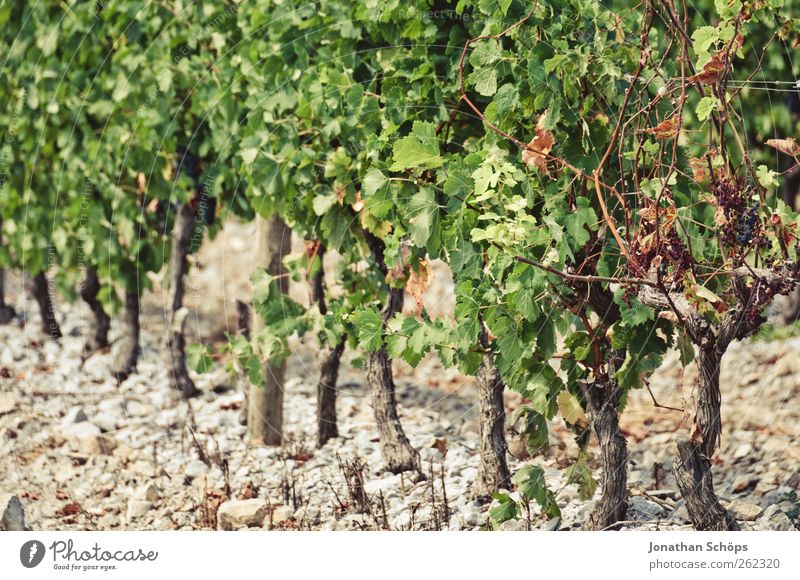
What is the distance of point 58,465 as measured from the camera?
15.7ft

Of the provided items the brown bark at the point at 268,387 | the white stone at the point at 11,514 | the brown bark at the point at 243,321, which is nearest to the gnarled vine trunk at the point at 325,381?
the brown bark at the point at 268,387

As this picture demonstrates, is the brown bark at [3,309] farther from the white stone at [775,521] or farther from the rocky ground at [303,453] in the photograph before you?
the white stone at [775,521]

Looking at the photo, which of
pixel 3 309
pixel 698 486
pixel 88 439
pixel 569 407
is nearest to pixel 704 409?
pixel 698 486

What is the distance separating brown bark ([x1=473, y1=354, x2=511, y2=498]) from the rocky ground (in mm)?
106

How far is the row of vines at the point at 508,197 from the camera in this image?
3143 millimetres

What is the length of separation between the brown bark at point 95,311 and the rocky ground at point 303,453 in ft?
0.38

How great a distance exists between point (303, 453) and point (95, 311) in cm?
229

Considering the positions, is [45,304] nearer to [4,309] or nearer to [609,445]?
[4,309]

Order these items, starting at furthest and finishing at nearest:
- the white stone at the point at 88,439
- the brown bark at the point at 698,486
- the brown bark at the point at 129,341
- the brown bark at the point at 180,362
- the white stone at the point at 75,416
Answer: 1. the brown bark at the point at 129,341
2. the brown bark at the point at 180,362
3. the white stone at the point at 75,416
4. the white stone at the point at 88,439
5. the brown bark at the point at 698,486

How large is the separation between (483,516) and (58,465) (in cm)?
218

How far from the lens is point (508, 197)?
10.6ft
